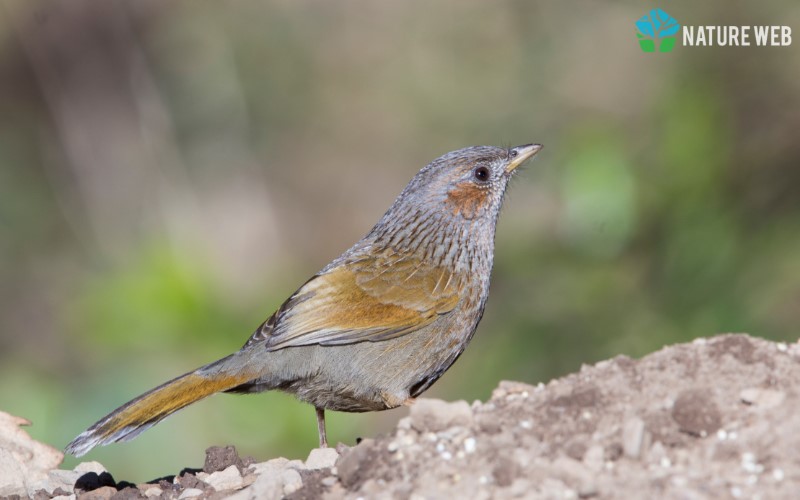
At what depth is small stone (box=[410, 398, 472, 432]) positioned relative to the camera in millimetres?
3777

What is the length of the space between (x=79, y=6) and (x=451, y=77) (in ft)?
11.0

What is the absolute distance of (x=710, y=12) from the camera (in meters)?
8.16

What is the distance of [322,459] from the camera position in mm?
4621

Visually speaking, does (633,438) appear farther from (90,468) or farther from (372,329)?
(90,468)

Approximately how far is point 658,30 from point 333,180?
3.70m

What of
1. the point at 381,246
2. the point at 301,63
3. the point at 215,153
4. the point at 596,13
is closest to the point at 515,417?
the point at 381,246

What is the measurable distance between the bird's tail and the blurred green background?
83.5 inches

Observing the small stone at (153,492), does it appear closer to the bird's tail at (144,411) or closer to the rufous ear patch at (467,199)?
the bird's tail at (144,411)

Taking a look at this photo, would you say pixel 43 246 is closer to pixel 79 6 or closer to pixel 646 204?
pixel 79 6

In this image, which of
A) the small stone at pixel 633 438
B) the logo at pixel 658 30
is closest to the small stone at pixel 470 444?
the small stone at pixel 633 438

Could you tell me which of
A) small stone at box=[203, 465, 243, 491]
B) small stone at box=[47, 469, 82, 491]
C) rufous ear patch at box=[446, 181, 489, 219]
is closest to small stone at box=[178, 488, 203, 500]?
small stone at box=[203, 465, 243, 491]

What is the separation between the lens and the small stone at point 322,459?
179 inches

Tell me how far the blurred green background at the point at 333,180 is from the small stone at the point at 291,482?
307 cm

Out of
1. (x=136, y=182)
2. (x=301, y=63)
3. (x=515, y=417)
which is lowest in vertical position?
(x=515, y=417)
